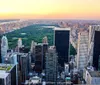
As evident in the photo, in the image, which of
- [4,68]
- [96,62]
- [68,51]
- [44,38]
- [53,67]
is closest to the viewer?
[4,68]

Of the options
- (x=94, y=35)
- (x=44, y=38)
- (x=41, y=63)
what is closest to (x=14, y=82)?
(x=41, y=63)

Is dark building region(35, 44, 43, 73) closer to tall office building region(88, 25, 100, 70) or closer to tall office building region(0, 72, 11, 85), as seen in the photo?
tall office building region(88, 25, 100, 70)

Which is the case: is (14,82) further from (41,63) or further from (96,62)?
(96,62)

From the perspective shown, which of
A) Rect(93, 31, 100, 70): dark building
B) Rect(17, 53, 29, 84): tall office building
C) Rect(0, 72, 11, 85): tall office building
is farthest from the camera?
Rect(93, 31, 100, 70): dark building

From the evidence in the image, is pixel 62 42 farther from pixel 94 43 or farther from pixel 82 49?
pixel 94 43

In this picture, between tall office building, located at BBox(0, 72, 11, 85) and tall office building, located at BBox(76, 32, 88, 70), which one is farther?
tall office building, located at BBox(76, 32, 88, 70)

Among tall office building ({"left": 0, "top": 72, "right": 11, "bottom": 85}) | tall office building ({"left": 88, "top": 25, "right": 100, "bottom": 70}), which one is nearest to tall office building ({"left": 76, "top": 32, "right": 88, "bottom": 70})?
tall office building ({"left": 88, "top": 25, "right": 100, "bottom": 70})
